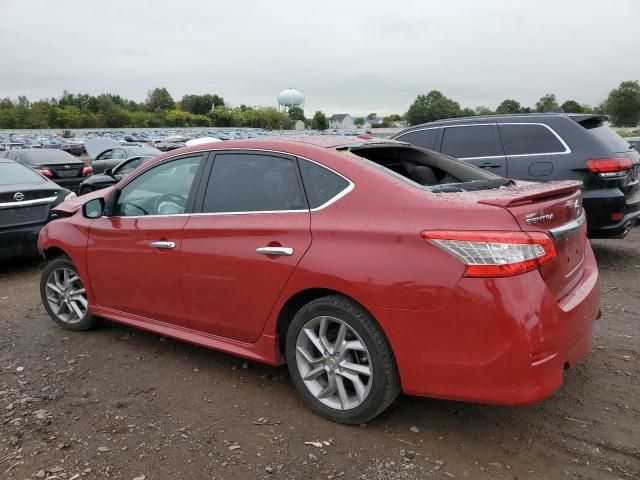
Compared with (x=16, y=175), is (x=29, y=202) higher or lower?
lower

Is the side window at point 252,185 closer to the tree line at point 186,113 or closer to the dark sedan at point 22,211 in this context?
the dark sedan at point 22,211

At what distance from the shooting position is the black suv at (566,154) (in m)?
5.89

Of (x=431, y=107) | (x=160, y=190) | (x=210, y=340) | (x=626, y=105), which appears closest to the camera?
(x=210, y=340)

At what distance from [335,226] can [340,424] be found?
1.12 m

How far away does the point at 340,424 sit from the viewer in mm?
3068

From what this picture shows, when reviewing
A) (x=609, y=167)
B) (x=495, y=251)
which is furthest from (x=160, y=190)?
(x=609, y=167)

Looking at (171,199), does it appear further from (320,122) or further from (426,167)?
(320,122)

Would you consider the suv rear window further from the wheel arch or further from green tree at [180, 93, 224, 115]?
green tree at [180, 93, 224, 115]

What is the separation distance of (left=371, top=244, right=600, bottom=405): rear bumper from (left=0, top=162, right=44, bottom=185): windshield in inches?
251

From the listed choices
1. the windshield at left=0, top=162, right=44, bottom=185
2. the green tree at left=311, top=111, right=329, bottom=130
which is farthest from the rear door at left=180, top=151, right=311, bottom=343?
the green tree at left=311, top=111, right=329, bottom=130

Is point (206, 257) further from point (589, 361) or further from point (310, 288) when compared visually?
point (589, 361)

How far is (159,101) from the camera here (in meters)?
148

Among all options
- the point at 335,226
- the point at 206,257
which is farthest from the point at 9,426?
the point at 335,226

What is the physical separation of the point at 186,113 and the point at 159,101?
21.9 m
